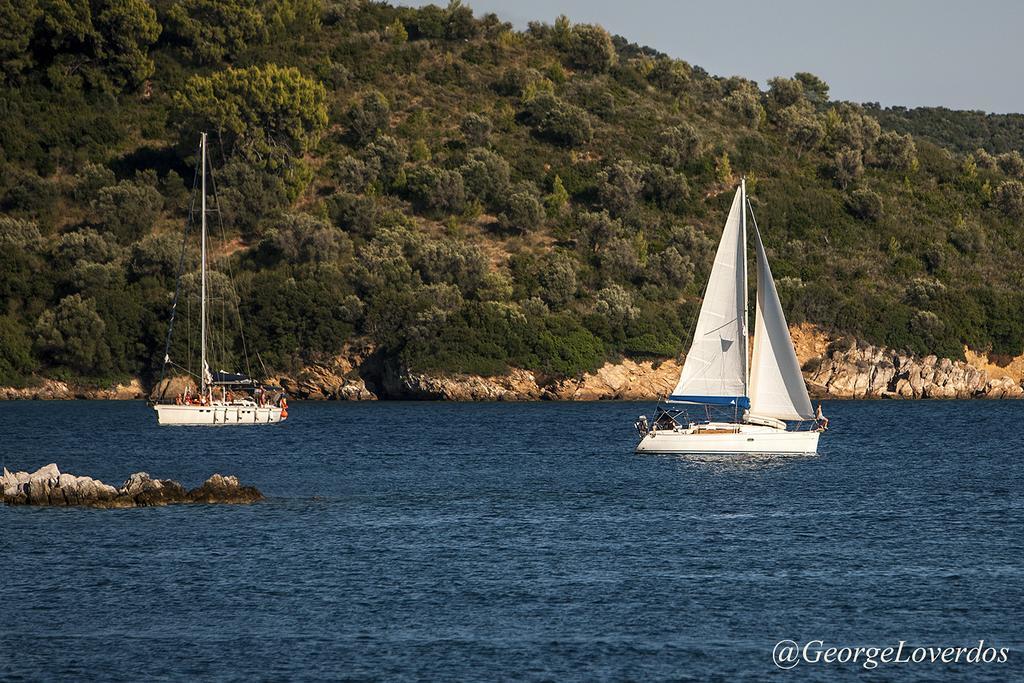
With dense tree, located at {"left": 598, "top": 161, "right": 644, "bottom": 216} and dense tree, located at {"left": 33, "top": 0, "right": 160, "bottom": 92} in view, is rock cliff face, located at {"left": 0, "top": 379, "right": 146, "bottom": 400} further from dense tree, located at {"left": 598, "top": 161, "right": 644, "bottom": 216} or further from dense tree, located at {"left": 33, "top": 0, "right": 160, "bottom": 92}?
dense tree, located at {"left": 598, "top": 161, "right": 644, "bottom": 216}

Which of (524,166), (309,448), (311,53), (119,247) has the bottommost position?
(309,448)

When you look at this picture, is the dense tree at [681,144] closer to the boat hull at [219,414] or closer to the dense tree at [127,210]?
the dense tree at [127,210]

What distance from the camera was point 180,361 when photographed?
90938 mm

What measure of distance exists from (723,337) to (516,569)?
22845 millimetres

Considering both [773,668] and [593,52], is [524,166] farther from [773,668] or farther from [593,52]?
[773,668]

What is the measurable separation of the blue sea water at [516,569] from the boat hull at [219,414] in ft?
49.8

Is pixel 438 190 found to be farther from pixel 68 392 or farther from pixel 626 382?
pixel 68 392

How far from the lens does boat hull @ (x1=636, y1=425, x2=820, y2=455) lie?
52.5 m

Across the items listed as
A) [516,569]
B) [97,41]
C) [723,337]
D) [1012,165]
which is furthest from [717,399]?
[1012,165]

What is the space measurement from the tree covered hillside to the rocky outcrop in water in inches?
2034

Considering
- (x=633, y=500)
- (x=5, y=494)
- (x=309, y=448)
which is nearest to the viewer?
(x=5, y=494)

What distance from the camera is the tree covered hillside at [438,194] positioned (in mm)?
94438

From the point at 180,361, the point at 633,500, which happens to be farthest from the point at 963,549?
the point at 180,361

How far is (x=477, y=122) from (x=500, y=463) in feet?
241
